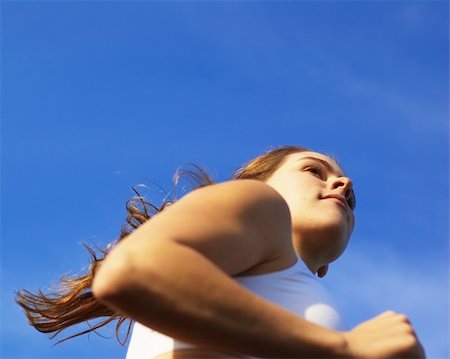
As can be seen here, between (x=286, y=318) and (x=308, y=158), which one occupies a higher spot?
(x=308, y=158)

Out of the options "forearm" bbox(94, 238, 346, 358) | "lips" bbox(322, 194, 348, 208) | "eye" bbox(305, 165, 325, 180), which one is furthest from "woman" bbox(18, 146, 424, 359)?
"eye" bbox(305, 165, 325, 180)

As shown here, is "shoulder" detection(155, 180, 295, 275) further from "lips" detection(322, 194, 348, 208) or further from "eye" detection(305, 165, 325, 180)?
"eye" detection(305, 165, 325, 180)

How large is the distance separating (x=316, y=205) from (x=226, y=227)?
3.58ft

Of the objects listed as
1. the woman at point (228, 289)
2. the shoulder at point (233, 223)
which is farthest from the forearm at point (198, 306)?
the shoulder at point (233, 223)

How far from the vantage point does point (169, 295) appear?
179 centimetres

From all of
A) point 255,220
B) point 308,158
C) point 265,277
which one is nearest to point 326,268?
point 308,158

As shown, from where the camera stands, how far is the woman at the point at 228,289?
180cm

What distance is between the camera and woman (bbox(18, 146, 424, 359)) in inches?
70.9

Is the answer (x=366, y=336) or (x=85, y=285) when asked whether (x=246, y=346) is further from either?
(x=85, y=285)

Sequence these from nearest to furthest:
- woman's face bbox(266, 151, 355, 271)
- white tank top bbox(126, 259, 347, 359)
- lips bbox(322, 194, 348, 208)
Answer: white tank top bbox(126, 259, 347, 359)
woman's face bbox(266, 151, 355, 271)
lips bbox(322, 194, 348, 208)

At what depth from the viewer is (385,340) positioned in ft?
6.42

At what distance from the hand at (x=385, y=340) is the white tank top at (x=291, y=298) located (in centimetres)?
35

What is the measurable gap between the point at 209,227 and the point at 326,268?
2.12 meters

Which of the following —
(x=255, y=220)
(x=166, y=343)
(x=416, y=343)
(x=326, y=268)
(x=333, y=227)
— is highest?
(x=326, y=268)
